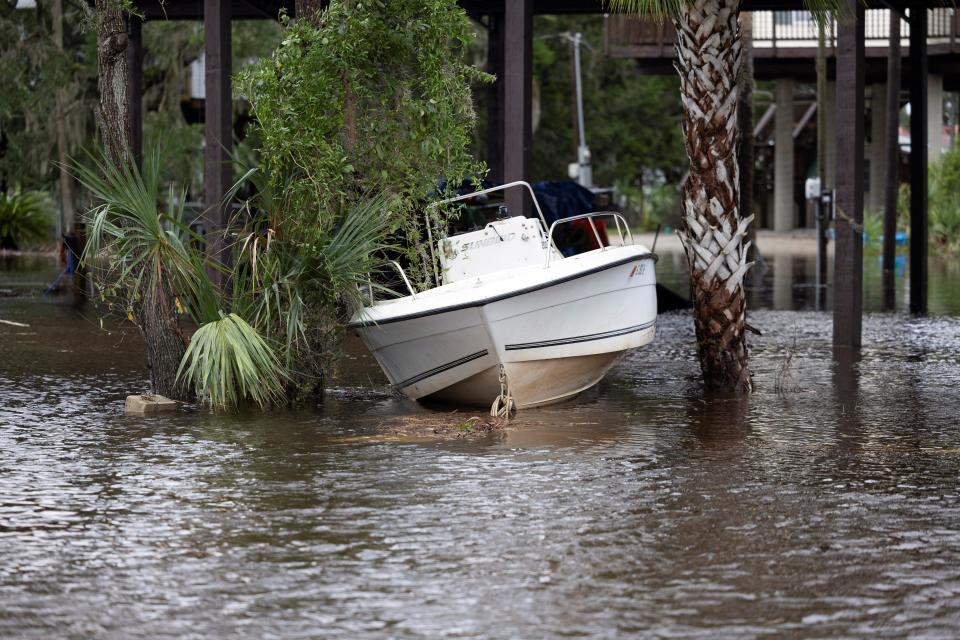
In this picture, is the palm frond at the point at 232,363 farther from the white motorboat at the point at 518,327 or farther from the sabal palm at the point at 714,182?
the sabal palm at the point at 714,182

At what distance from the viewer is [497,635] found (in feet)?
19.5

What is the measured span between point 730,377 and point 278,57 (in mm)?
4533

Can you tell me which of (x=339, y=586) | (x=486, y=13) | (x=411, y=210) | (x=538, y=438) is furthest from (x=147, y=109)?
(x=339, y=586)

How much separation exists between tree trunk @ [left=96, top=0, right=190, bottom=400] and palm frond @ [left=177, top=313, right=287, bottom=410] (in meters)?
0.44

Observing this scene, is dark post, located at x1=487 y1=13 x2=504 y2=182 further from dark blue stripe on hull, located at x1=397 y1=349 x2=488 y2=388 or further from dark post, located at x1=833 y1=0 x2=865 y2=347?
dark blue stripe on hull, located at x1=397 y1=349 x2=488 y2=388

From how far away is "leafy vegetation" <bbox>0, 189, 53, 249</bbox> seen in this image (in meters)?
43.2

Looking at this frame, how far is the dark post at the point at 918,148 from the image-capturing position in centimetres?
2419

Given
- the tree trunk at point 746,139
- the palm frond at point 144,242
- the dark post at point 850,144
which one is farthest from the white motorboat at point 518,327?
the tree trunk at point 746,139

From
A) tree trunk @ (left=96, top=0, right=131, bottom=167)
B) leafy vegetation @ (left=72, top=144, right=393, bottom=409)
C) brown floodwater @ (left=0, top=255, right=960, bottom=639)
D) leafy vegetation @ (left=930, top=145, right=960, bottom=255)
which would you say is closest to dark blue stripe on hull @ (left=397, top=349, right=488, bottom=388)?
brown floodwater @ (left=0, top=255, right=960, bottom=639)

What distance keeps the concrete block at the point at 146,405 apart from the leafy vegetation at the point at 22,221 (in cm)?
3249

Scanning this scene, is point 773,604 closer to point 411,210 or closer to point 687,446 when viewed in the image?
point 687,446

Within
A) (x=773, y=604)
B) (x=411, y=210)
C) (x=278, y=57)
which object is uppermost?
(x=278, y=57)

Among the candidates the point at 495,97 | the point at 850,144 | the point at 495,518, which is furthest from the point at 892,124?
the point at 495,518

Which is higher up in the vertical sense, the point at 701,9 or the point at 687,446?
the point at 701,9
